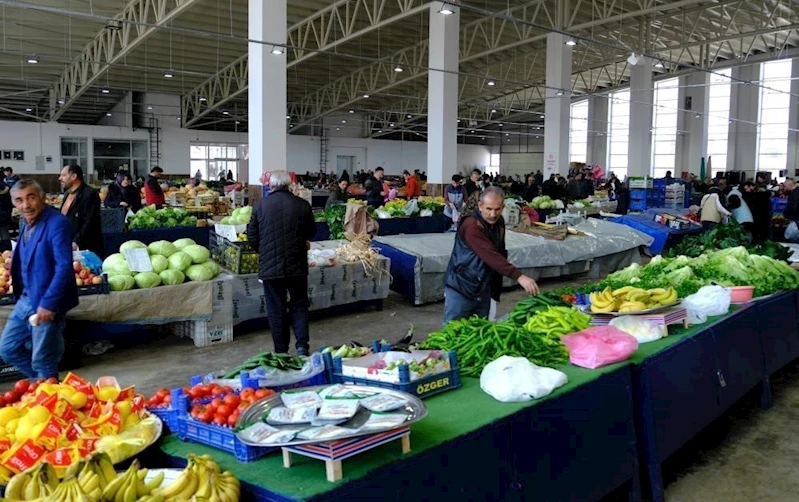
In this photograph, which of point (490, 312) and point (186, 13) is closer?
point (490, 312)

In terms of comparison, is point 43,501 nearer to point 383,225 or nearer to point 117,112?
point 383,225

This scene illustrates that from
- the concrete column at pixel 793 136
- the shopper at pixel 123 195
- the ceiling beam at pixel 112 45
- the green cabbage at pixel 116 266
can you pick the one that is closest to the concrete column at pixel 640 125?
the concrete column at pixel 793 136

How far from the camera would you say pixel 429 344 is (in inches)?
134

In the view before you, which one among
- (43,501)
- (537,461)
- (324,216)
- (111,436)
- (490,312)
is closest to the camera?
(43,501)

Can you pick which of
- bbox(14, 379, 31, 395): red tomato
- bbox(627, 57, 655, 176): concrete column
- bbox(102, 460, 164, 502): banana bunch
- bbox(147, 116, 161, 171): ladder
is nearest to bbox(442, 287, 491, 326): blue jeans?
bbox(14, 379, 31, 395): red tomato

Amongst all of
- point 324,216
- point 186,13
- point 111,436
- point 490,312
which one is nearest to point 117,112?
point 186,13

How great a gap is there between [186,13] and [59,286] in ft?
45.9

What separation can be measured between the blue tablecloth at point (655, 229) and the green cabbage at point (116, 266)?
850 centimetres

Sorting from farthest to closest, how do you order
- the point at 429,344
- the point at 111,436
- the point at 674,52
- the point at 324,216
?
1. the point at 674,52
2. the point at 324,216
3. the point at 429,344
4. the point at 111,436

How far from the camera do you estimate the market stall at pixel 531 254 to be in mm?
8141

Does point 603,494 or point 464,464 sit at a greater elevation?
point 464,464

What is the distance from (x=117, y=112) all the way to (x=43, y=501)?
28972 mm

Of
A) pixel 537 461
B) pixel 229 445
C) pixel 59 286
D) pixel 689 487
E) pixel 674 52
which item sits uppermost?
pixel 674 52

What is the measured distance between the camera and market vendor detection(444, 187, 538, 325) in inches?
161
